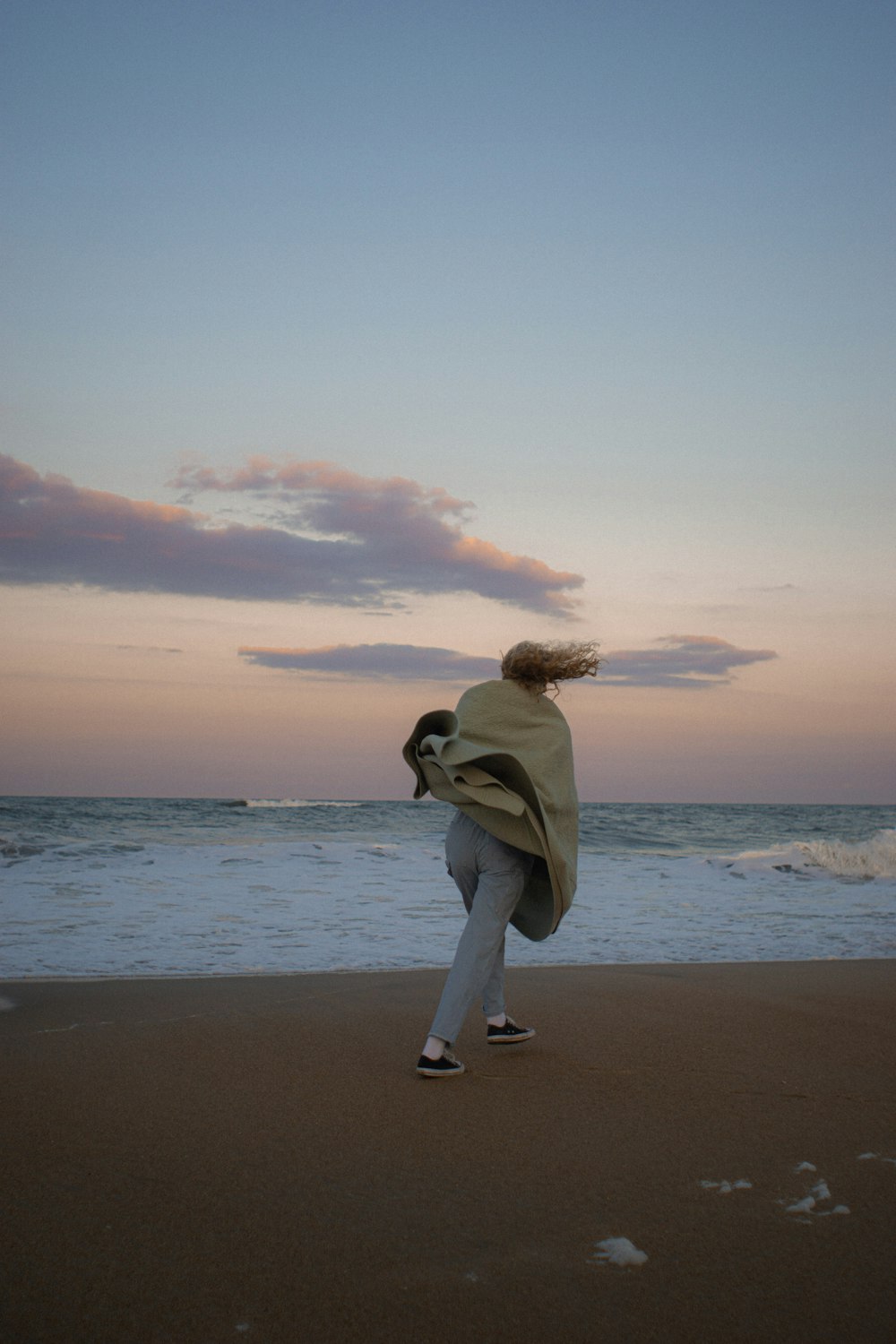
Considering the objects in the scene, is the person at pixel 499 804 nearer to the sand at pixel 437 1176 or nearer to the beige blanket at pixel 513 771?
the beige blanket at pixel 513 771

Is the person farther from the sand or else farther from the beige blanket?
the sand

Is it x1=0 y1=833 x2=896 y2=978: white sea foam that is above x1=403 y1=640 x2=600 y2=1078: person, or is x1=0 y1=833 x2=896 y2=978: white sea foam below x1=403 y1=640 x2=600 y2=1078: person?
below

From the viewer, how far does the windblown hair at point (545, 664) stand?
163 inches

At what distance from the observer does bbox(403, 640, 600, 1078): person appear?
3908mm

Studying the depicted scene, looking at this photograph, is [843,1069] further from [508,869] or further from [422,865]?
[422,865]

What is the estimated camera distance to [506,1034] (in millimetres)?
4363

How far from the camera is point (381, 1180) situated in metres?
2.80

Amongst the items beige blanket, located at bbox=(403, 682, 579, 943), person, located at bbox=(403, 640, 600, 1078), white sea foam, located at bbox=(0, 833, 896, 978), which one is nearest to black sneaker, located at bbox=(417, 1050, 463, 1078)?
person, located at bbox=(403, 640, 600, 1078)

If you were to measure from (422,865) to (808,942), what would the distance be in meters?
6.98

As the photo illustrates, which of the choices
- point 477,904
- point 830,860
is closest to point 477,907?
point 477,904

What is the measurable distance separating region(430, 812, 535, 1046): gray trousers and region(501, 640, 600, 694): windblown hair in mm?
666

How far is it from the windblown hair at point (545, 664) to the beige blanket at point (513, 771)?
0.06 m

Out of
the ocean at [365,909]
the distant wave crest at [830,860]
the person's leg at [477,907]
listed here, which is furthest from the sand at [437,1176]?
the distant wave crest at [830,860]

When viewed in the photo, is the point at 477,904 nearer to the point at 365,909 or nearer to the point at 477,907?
the point at 477,907
